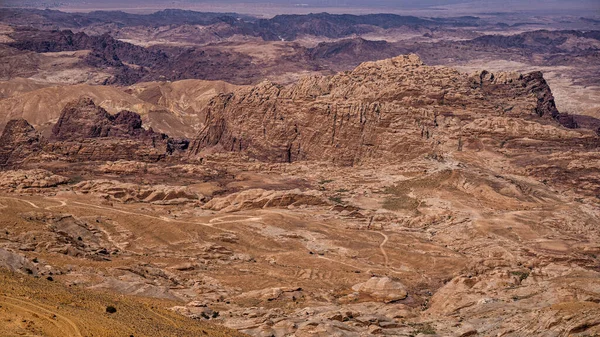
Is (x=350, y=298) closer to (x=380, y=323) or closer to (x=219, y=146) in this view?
(x=380, y=323)

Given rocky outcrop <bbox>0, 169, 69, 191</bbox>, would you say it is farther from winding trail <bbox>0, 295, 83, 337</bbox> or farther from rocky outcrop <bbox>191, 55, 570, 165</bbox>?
winding trail <bbox>0, 295, 83, 337</bbox>

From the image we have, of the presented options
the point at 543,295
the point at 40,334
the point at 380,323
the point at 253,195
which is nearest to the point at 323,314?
the point at 380,323

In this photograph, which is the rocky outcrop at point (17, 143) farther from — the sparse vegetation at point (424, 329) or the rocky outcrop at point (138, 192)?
the sparse vegetation at point (424, 329)

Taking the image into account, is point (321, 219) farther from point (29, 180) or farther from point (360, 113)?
point (360, 113)

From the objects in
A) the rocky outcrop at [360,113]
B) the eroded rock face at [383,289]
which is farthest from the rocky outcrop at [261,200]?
the eroded rock face at [383,289]

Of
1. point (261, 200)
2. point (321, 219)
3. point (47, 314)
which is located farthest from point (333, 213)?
point (47, 314)

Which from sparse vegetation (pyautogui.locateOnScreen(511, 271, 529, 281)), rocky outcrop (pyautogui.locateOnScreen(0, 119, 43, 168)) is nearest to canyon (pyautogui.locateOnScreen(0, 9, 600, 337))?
sparse vegetation (pyautogui.locateOnScreen(511, 271, 529, 281))
